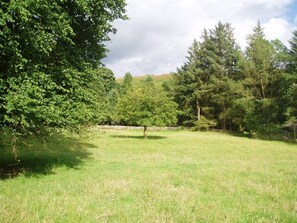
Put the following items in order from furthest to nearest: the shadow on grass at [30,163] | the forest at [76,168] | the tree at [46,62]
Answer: the shadow on grass at [30,163]
the tree at [46,62]
the forest at [76,168]

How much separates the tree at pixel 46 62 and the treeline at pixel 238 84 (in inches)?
1486

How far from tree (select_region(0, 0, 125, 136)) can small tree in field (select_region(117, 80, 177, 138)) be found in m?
27.8

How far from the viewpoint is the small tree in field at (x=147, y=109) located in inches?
1797

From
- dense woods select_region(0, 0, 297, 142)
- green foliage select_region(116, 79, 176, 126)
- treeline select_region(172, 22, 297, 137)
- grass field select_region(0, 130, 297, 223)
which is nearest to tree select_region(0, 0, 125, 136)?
dense woods select_region(0, 0, 297, 142)

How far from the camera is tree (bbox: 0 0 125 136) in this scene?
478 inches

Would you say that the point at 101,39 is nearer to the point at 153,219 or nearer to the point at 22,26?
the point at 22,26

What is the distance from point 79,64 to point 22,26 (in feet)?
13.8

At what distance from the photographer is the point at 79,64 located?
54.1 ft

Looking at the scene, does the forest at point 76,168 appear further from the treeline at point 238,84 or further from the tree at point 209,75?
the tree at point 209,75

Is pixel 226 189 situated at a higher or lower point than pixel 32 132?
lower

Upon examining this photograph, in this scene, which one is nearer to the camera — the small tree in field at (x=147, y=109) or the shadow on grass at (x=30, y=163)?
the shadow on grass at (x=30, y=163)

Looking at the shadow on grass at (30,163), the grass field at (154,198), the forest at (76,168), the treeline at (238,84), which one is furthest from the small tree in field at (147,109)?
the grass field at (154,198)

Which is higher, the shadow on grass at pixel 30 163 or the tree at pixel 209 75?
the tree at pixel 209 75

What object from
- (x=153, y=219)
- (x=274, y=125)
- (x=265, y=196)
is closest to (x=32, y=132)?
(x=153, y=219)
